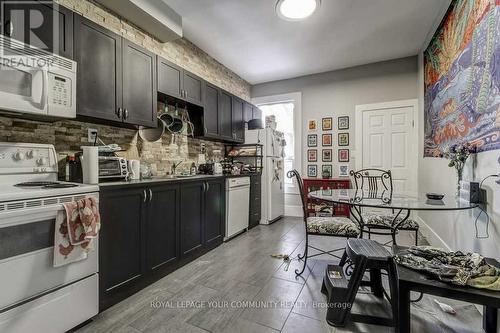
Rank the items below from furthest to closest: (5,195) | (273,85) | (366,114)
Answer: (273,85)
(366,114)
(5,195)

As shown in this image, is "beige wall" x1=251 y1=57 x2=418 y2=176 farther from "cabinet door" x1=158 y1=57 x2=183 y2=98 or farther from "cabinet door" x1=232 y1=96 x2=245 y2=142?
"cabinet door" x1=158 y1=57 x2=183 y2=98

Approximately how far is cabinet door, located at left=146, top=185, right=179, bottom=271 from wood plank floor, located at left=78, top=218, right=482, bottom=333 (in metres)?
0.20

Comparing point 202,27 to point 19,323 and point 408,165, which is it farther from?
point 408,165

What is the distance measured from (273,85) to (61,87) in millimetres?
3991

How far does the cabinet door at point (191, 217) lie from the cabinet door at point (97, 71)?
981 millimetres

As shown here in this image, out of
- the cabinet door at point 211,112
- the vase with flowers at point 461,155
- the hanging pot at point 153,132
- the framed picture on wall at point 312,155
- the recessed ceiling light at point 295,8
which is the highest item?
the recessed ceiling light at point 295,8

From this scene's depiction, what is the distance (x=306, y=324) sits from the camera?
1557mm

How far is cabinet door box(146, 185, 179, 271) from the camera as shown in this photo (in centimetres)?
204

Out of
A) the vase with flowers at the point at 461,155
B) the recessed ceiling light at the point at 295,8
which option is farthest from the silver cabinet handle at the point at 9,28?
the vase with flowers at the point at 461,155

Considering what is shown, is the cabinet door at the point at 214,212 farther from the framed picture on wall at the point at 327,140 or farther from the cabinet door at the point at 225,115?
the framed picture on wall at the point at 327,140

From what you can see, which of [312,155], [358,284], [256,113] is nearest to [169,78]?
[256,113]

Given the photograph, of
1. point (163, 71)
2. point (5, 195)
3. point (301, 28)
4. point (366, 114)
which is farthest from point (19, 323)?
point (366, 114)

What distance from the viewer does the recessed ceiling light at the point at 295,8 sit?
250 centimetres

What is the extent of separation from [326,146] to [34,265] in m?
4.30
